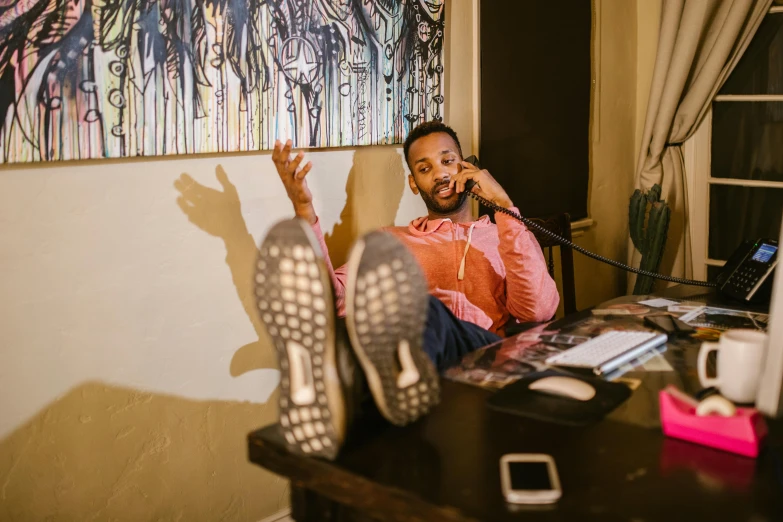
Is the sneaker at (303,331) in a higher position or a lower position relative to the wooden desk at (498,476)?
higher

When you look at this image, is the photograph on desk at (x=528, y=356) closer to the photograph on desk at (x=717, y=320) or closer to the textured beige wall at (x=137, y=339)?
the photograph on desk at (x=717, y=320)

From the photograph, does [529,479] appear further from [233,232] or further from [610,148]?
[610,148]

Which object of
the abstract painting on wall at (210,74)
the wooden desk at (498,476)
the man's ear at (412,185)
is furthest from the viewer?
the man's ear at (412,185)

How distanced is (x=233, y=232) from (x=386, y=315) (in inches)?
44.0

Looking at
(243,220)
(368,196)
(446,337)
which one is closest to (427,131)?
(368,196)

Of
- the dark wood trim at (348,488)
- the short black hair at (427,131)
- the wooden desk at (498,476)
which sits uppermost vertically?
the short black hair at (427,131)

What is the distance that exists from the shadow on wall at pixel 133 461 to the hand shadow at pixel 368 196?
21.1 inches

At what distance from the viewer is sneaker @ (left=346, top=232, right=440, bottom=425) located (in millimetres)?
1053

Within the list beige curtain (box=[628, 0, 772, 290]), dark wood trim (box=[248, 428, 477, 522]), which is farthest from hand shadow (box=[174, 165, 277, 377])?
beige curtain (box=[628, 0, 772, 290])

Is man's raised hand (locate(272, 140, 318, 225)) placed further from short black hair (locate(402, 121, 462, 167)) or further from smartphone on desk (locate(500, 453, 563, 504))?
smartphone on desk (locate(500, 453, 563, 504))

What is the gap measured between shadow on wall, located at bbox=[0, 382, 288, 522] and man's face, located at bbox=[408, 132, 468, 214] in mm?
776

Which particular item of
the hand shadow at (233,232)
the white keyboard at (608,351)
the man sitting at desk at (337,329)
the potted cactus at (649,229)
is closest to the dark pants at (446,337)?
the white keyboard at (608,351)

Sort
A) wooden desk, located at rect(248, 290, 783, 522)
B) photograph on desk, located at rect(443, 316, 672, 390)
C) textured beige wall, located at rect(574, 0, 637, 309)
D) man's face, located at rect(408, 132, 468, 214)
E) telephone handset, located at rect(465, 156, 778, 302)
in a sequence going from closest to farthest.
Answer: wooden desk, located at rect(248, 290, 783, 522), photograph on desk, located at rect(443, 316, 672, 390), telephone handset, located at rect(465, 156, 778, 302), man's face, located at rect(408, 132, 468, 214), textured beige wall, located at rect(574, 0, 637, 309)

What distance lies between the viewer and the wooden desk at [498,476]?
3.05 feet
